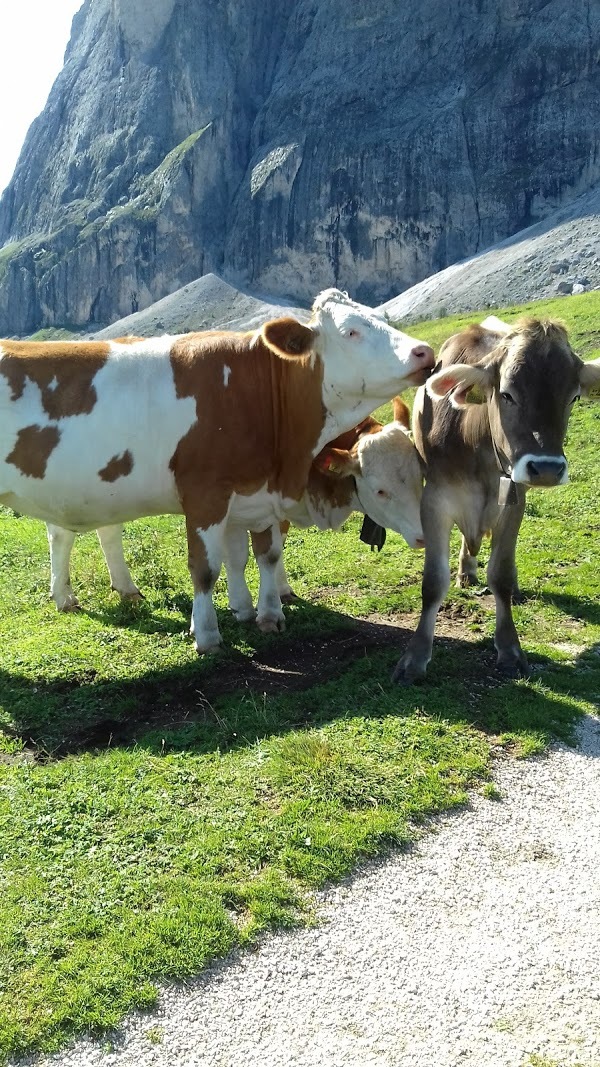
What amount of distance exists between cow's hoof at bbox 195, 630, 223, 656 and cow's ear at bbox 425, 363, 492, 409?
135 inches

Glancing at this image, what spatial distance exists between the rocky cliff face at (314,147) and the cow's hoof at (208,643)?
140 meters

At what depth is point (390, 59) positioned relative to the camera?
158500mm

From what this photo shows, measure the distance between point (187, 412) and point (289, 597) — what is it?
2.94 meters

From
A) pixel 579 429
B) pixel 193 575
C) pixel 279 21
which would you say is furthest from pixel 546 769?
pixel 279 21

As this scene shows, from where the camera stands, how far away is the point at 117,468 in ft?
27.6

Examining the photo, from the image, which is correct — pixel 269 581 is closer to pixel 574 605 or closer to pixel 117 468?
pixel 117 468

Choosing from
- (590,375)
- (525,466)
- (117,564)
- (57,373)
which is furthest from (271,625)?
(590,375)

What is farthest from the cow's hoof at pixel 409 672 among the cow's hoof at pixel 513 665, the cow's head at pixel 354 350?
the cow's head at pixel 354 350

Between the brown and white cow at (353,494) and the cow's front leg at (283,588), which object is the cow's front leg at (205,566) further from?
the cow's front leg at (283,588)

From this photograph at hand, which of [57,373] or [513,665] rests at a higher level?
[57,373]

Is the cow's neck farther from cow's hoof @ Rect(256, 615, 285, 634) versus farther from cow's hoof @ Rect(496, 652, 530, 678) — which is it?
cow's hoof @ Rect(496, 652, 530, 678)

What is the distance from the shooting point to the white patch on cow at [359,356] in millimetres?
8078

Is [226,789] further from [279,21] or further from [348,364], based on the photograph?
[279,21]

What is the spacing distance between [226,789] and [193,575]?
2.93 meters
